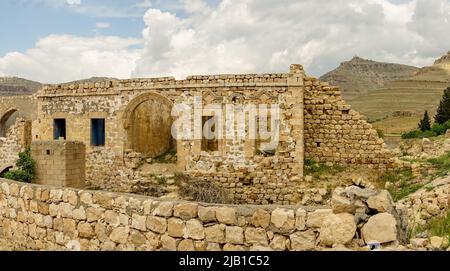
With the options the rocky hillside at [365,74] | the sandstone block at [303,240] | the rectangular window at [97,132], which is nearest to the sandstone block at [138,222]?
the sandstone block at [303,240]

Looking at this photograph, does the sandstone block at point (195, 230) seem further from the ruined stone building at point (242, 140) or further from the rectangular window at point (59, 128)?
the rectangular window at point (59, 128)

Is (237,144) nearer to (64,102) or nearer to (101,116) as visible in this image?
(101,116)

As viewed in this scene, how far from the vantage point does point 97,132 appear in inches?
644

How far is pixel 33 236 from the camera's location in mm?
5727

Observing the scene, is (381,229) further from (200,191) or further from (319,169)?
(200,191)

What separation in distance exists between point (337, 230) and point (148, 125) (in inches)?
525

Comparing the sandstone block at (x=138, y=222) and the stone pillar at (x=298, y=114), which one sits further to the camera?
the stone pillar at (x=298, y=114)

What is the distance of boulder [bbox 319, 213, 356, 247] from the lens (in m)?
3.68

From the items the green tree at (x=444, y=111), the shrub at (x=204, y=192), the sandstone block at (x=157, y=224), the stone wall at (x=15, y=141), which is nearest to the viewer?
the sandstone block at (x=157, y=224)

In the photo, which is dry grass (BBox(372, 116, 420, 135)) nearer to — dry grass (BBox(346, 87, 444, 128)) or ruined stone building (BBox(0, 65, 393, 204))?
dry grass (BBox(346, 87, 444, 128))

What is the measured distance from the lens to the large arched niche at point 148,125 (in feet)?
50.7

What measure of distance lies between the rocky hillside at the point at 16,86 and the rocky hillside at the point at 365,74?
50782mm
